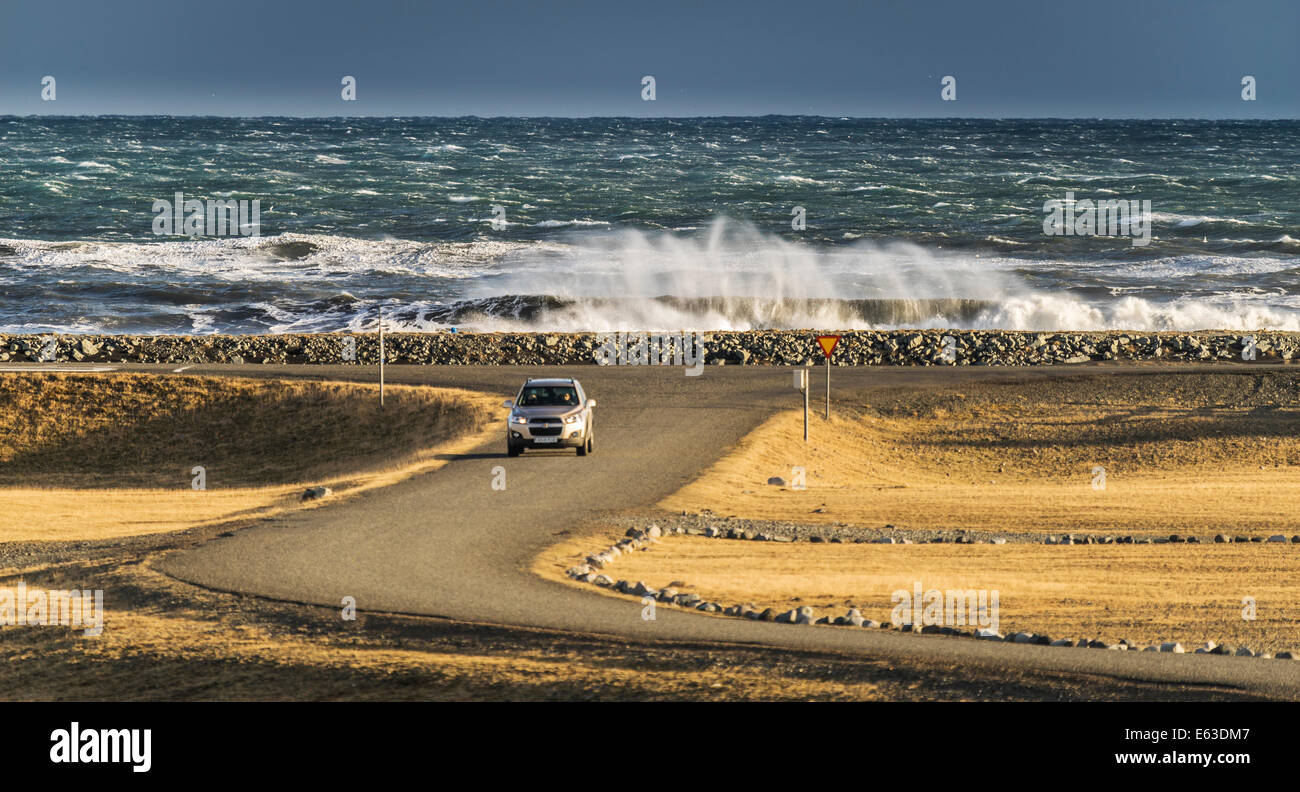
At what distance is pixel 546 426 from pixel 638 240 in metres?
47.5

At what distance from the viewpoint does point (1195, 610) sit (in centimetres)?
1778

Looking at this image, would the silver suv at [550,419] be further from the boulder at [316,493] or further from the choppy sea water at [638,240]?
the choppy sea water at [638,240]

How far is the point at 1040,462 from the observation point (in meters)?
32.2

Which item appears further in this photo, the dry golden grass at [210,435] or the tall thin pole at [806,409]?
the tall thin pole at [806,409]

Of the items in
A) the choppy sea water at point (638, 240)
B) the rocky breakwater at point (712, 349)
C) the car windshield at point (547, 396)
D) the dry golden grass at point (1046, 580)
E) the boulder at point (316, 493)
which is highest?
the choppy sea water at point (638, 240)

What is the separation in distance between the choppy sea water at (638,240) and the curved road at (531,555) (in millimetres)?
23943

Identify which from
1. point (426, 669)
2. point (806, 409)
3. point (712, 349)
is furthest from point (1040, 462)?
point (426, 669)

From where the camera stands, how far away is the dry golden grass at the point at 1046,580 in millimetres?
16922

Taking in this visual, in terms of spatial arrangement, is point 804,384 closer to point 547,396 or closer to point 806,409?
point 806,409

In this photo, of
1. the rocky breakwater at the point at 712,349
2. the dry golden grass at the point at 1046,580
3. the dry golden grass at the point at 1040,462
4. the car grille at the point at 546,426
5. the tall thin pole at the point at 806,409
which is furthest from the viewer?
the rocky breakwater at the point at 712,349

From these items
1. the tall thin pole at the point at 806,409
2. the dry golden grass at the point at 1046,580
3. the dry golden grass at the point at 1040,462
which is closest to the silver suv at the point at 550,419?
the dry golden grass at the point at 1040,462

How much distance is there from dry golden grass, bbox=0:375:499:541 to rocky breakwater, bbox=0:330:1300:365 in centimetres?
670

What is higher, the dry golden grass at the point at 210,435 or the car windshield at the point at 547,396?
the car windshield at the point at 547,396

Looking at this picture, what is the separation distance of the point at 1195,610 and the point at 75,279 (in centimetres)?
5544
